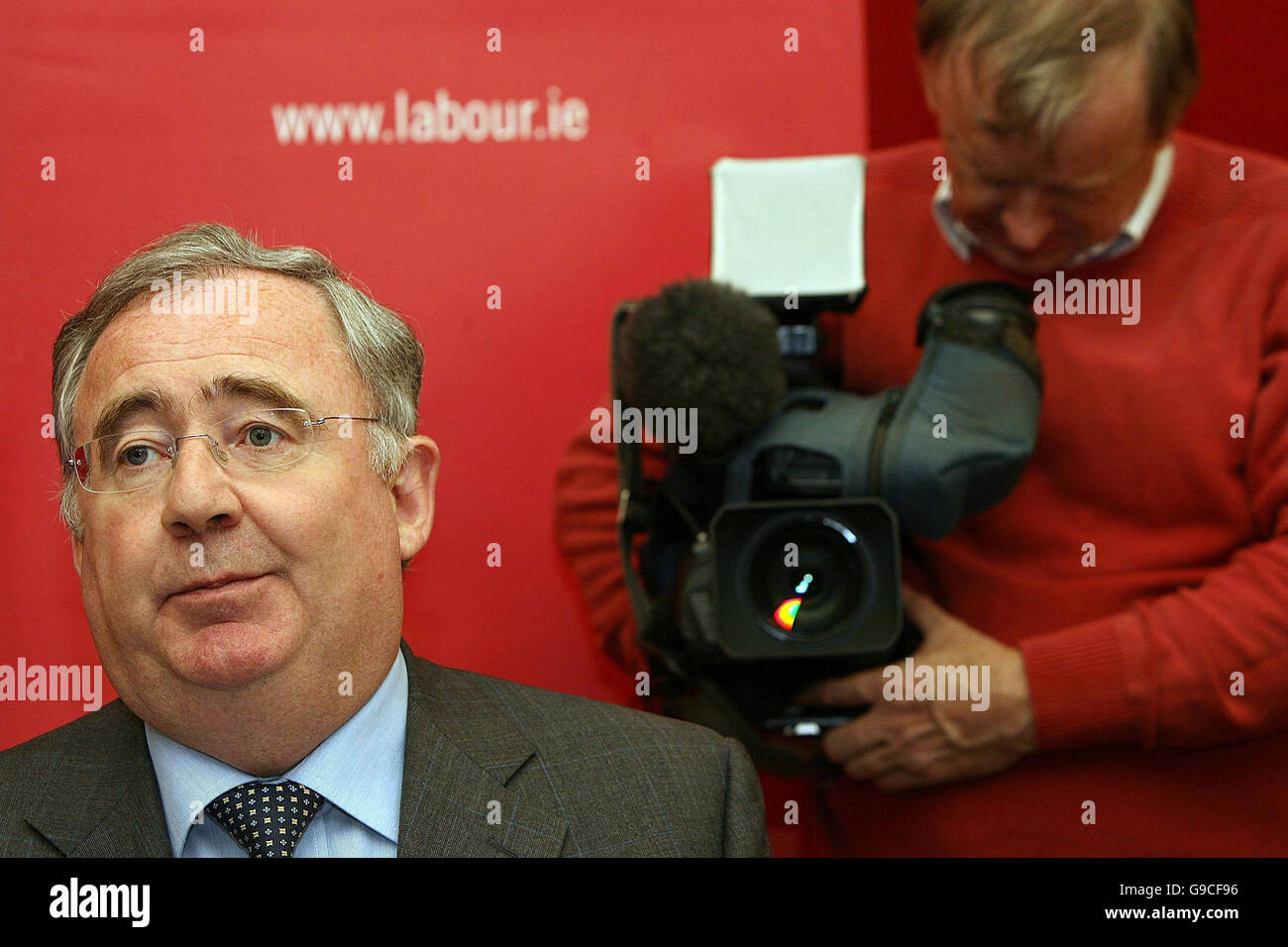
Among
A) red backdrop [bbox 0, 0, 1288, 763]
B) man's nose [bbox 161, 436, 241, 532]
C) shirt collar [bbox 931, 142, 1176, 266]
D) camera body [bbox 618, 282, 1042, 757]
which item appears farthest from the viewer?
red backdrop [bbox 0, 0, 1288, 763]

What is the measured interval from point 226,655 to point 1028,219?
0.98 metres

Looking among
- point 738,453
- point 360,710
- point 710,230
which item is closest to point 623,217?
point 710,230

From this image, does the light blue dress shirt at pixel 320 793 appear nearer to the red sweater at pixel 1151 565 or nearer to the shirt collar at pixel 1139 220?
the red sweater at pixel 1151 565

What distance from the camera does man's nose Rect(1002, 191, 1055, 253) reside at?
1510 millimetres

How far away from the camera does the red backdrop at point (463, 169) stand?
1685 millimetres

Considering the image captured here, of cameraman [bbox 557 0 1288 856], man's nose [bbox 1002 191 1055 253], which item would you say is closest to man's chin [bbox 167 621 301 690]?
cameraman [bbox 557 0 1288 856]

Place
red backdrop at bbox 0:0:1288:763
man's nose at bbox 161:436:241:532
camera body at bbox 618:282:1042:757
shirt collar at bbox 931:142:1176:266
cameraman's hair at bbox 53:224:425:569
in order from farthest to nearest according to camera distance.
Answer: red backdrop at bbox 0:0:1288:763, shirt collar at bbox 931:142:1176:266, camera body at bbox 618:282:1042:757, cameraman's hair at bbox 53:224:425:569, man's nose at bbox 161:436:241:532

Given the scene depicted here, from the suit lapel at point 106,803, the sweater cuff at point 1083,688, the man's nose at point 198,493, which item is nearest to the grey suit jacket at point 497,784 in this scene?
the suit lapel at point 106,803

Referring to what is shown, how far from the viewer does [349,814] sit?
114 centimetres

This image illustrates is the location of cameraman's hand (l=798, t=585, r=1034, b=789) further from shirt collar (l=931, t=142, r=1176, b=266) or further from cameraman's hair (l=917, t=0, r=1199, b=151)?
cameraman's hair (l=917, t=0, r=1199, b=151)

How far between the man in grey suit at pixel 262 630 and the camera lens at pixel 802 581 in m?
0.23

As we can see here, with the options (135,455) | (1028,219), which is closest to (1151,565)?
(1028,219)

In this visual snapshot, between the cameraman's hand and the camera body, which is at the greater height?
the camera body

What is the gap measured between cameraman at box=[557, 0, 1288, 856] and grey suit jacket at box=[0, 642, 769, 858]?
1.05ft
